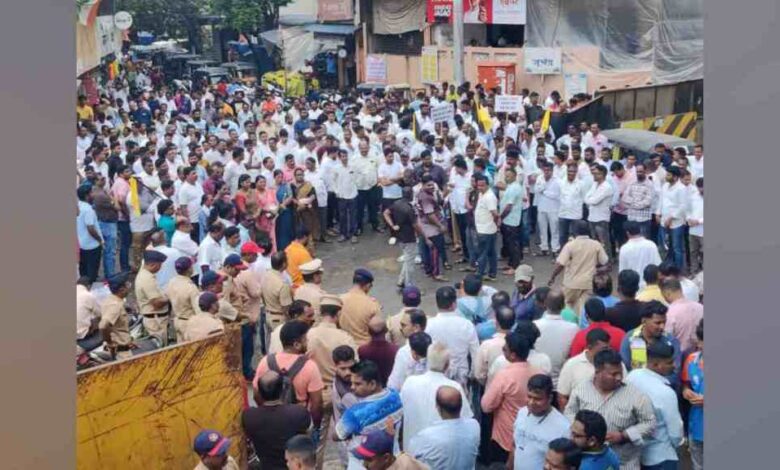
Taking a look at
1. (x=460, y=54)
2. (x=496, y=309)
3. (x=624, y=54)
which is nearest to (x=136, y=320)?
(x=496, y=309)

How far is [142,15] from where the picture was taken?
46938 millimetres

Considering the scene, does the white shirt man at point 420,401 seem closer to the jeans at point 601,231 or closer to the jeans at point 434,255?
the jeans at point 434,255

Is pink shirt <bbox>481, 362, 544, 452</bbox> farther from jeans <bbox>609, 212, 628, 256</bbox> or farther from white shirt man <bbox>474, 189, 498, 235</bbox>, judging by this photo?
jeans <bbox>609, 212, 628, 256</bbox>

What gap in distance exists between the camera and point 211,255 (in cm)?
992

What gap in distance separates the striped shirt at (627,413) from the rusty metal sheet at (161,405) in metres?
2.31

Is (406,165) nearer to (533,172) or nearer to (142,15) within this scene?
(533,172)

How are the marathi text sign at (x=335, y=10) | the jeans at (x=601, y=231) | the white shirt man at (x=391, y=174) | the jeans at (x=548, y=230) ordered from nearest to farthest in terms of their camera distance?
the jeans at (x=601, y=231)
the jeans at (x=548, y=230)
the white shirt man at (x=391, y=174)
the marathi text sign at (x=335, y=10)

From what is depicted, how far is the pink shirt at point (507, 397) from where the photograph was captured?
615cm

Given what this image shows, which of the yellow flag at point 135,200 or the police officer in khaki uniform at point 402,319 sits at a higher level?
the yellow flag at point 135,200

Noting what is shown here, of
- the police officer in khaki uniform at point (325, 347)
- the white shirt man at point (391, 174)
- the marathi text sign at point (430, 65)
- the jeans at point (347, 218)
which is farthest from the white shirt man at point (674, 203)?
the marathi text sign at point (430, 65)

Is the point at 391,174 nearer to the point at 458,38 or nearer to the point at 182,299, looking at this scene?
the point at 182,299

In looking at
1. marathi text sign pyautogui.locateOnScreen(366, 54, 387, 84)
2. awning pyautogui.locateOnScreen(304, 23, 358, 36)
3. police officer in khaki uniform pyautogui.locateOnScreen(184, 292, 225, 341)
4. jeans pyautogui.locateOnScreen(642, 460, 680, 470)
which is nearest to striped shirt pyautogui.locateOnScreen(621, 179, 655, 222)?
police officer in khaki uniform pyautogui.locateOnScreen(184, 292, 225, 341)

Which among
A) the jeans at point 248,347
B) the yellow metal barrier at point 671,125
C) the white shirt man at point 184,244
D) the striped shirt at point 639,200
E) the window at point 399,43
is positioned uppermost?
the window at point 399,43

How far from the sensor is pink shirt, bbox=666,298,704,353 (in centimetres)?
717
